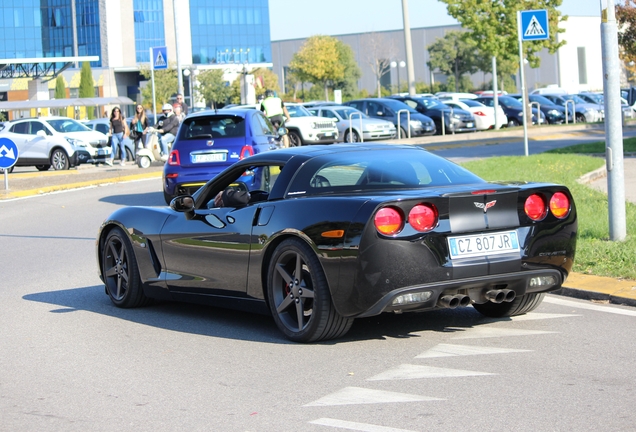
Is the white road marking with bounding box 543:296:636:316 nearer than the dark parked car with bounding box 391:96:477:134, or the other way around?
the white road marking with bounding box 543:296:636:316

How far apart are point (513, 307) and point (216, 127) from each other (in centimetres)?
938

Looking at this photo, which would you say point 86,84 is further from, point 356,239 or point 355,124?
point 356,239

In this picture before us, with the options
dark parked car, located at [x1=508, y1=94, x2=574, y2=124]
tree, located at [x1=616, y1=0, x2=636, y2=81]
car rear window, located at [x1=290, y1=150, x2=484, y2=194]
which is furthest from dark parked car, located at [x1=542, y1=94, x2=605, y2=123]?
car rear window, located at [x1=290, y1=150, x2=484, y2=194]

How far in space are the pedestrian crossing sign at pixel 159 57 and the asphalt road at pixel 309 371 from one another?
2181cm

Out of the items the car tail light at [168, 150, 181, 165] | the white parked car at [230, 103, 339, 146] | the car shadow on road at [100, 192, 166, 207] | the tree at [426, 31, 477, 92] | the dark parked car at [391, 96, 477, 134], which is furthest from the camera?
the tree at [426, 31, 477, 92]

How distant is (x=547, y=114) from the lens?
4659cm

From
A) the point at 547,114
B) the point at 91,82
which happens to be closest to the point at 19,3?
the point at 91,82

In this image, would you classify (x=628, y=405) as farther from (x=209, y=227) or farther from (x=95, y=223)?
(x=95, y=223)

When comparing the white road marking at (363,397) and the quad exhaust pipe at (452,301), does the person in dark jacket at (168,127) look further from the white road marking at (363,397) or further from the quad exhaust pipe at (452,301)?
→ the white road marking at (363,397)

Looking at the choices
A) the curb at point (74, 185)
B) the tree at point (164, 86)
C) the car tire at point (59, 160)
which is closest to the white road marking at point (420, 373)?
the curb at point (74, 185)

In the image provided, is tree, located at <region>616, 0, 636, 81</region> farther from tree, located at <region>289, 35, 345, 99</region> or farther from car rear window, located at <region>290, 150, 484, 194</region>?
tree, located at <region>289, 35, 345, 99</region>

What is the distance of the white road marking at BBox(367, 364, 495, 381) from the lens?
5832mm

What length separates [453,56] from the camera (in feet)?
302

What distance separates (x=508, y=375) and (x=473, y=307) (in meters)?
2.27
